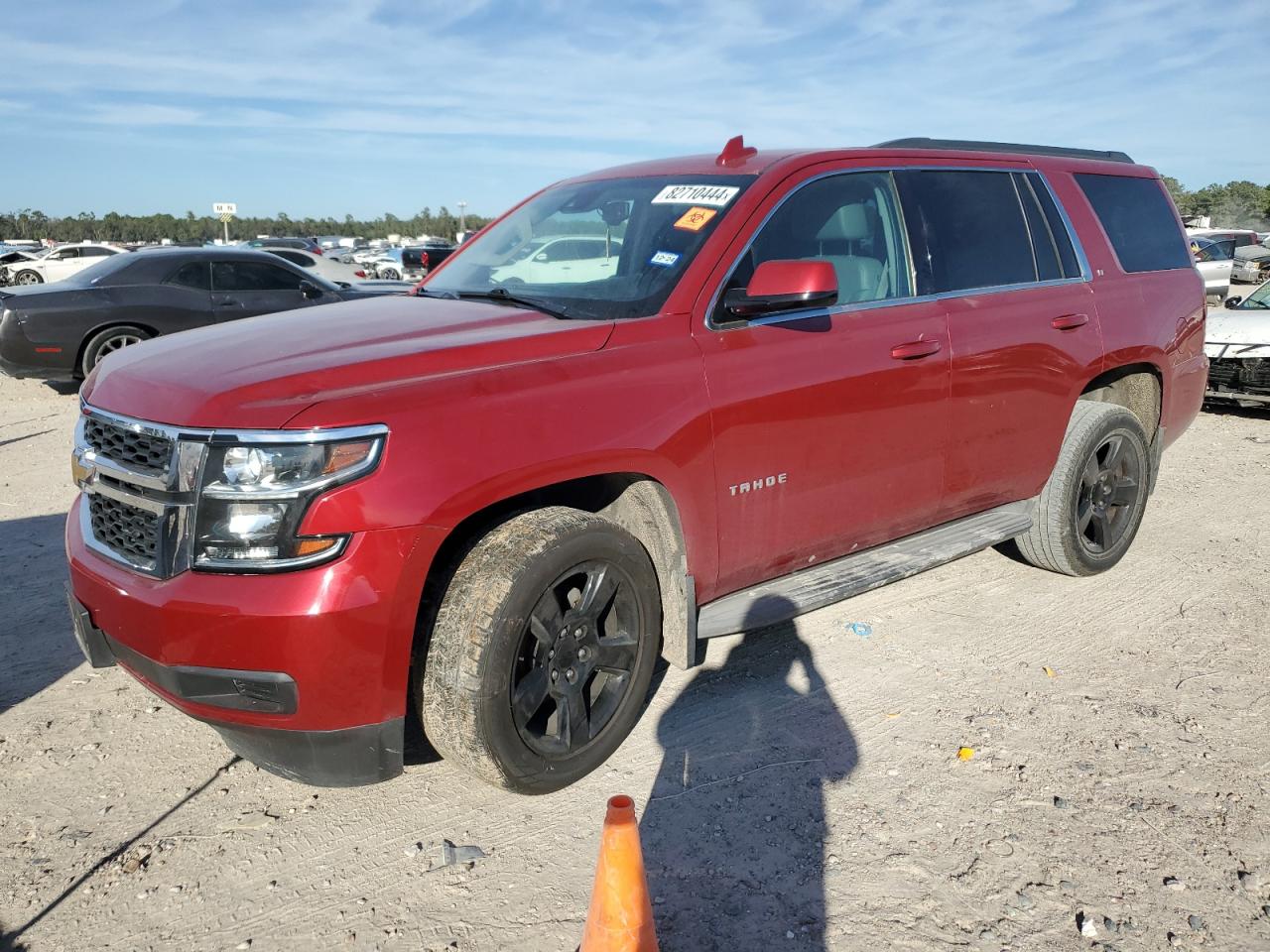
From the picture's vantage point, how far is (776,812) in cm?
303

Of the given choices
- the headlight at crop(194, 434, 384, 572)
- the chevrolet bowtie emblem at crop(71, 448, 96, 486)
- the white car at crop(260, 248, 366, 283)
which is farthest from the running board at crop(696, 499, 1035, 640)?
the white car at crop(260, 248, 366, 283)

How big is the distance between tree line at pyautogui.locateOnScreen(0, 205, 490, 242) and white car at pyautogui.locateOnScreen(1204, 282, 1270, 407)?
62.2 metres

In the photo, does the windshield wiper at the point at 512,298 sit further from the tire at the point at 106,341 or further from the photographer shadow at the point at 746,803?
the tire at the point at 106,341

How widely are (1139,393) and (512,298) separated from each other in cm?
352

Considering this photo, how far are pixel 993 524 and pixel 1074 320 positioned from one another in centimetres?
102

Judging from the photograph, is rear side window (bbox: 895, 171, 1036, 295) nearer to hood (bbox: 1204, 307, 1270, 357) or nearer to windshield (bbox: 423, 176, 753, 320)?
windshield (bbox: 423, 176, 753, 320)

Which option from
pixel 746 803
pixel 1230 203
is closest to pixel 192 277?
pixel 746 803

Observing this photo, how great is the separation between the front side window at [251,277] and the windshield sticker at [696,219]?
8537mm

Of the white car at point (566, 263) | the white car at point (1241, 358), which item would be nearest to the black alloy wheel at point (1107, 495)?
the white car at point (566, 263)

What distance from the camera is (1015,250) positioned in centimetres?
445

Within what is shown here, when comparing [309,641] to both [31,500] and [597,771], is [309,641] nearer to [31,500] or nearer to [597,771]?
[597,771]

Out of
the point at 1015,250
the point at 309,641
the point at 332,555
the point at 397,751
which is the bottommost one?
the point at 397,751

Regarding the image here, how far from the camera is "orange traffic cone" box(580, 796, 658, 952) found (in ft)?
7.13

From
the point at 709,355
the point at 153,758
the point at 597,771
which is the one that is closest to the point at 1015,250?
the point at 709,355
